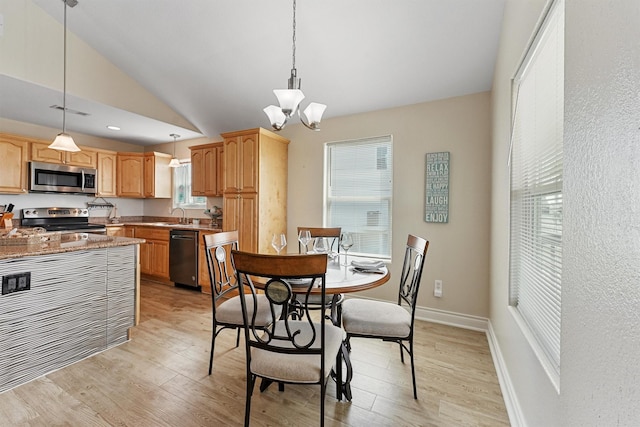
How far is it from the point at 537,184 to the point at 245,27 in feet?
9.02

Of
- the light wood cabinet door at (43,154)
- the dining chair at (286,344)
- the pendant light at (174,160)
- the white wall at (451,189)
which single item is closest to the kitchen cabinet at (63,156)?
the light wood cabinet door at (43,154)

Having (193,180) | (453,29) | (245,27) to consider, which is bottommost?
(193,180)

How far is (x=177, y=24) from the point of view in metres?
2.79

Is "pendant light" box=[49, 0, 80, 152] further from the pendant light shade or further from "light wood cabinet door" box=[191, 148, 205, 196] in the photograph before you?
"light wood cabinet door" box=[191, 148, 205, 196]

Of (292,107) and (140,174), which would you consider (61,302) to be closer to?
(292,107)

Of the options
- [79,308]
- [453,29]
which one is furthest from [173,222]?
[453,29]

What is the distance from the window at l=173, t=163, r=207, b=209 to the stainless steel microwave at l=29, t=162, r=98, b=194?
1.20 metres

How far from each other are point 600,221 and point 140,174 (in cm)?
598

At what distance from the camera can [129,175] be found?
5035 millimetres

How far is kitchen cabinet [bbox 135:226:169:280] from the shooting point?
438cm

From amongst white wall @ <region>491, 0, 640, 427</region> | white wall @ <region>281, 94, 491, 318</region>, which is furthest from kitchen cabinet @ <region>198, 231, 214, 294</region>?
white wall @ <region>491, 0, 640, 427</region>

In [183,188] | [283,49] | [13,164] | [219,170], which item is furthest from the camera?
[183,188]

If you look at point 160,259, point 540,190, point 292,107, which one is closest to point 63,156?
point 160,259

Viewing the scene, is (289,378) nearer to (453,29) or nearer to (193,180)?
(453,29)
